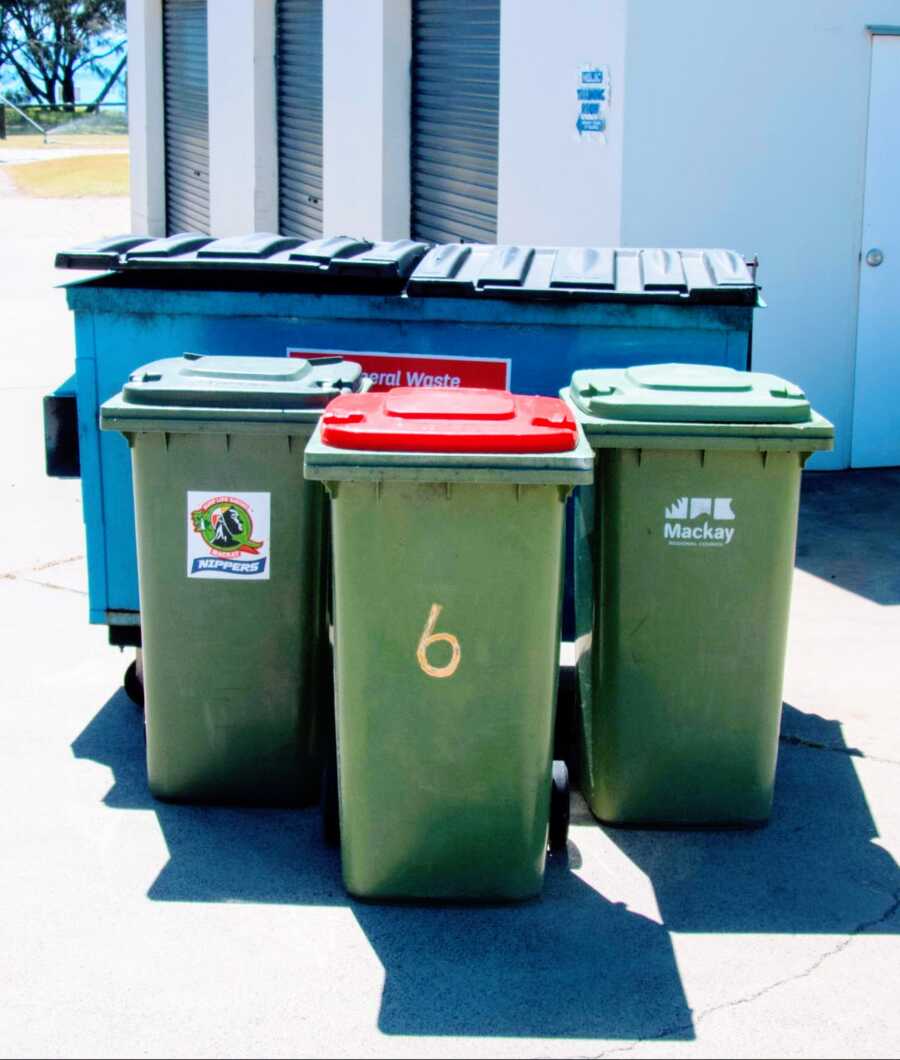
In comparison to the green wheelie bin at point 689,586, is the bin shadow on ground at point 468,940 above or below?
below

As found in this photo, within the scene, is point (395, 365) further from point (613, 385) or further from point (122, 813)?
point (122, 813)

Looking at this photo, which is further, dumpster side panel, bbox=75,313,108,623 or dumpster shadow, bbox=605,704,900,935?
dumpster side panel, bbox=75,313,108,623

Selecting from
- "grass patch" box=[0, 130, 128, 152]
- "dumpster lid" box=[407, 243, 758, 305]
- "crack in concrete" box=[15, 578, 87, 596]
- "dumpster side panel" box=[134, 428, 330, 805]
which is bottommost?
"crack in concrete" box=[15, 578, 87, 596]

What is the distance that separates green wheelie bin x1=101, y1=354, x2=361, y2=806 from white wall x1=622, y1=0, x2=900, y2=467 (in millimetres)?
4602

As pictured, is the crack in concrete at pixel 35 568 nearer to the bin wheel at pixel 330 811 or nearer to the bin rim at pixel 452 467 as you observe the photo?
the bin wheel at pixel 330 811

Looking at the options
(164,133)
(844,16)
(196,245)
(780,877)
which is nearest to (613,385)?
(780,877)

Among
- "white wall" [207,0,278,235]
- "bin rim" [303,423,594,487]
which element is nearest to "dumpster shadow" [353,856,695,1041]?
"bin rim" [303,423,594,487]

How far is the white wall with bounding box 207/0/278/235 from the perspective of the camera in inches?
611

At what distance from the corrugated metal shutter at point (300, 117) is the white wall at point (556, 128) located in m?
4.64

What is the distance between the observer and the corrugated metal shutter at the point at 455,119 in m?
11.0

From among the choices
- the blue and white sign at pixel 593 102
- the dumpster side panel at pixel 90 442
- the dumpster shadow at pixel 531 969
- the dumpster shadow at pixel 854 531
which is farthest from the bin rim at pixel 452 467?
the blue and white sign at pixel 593 102

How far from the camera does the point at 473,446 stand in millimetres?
3982

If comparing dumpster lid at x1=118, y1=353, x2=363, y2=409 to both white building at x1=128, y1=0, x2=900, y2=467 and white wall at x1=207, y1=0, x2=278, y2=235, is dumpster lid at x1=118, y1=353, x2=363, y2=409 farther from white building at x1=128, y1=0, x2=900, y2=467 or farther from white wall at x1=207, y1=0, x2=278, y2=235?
white wall at x1=207, y1=0, x2=278, y2=235

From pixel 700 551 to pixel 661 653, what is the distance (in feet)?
1.06
